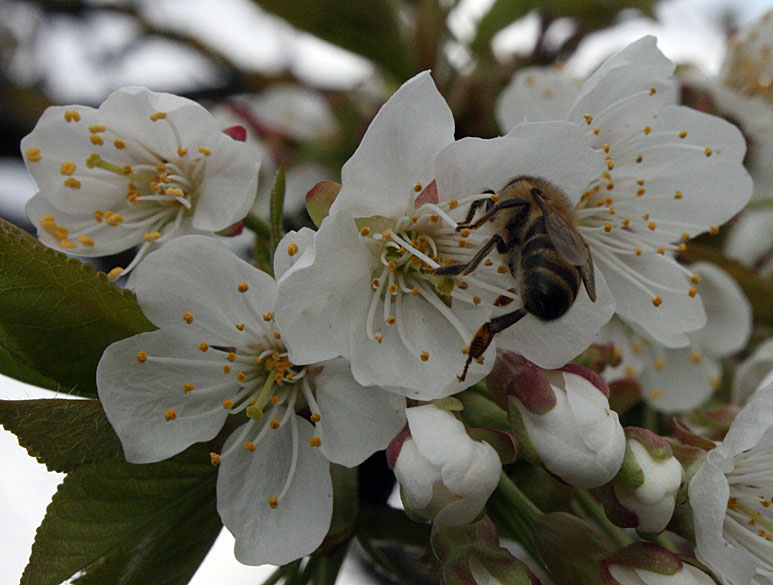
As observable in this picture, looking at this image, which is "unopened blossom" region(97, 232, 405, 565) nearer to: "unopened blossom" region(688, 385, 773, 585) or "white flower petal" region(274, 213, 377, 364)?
"white flower petal" region(274, 213, 377, 364)

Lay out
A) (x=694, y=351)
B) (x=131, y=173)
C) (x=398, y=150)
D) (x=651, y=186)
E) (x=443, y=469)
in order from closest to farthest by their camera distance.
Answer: (x=443, y=469)
(x=398, y=150)
(x=131, y=173)
(x=651, y=186)
(x=694, y=351)

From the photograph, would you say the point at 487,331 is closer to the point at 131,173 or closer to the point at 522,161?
the point at 522,161

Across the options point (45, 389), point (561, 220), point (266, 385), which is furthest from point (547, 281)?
point (45, 389)

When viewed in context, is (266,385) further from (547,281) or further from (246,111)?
(246,111)

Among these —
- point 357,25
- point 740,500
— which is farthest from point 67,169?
point 357,25

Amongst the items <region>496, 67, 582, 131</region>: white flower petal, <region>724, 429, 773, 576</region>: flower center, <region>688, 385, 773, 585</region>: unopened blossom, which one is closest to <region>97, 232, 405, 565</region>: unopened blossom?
<region>688, 385, 773, 585</region>: unopened blossom

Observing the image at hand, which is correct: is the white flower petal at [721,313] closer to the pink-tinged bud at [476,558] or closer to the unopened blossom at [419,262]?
the unopened blossom at [419,262]
